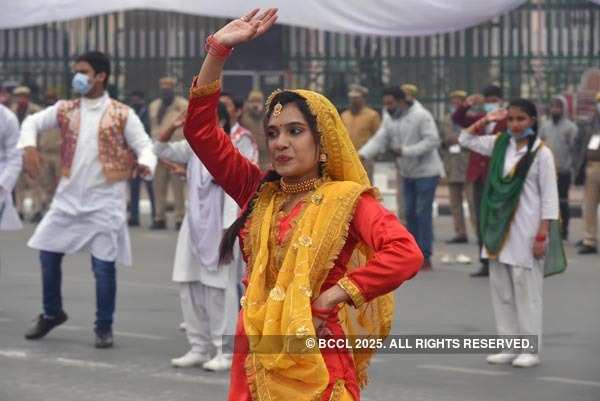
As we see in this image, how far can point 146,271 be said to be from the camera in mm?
15320

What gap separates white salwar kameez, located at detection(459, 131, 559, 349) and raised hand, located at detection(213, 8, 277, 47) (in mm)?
5079

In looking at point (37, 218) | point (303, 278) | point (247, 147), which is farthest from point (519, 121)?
point (37, 218)

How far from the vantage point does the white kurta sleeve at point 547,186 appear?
1011 cm

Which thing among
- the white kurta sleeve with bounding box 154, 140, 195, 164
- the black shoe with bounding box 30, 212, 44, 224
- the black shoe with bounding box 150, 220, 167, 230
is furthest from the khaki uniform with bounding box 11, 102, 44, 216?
the white kurta sleeve with bounding box 154, 140, 195, 164

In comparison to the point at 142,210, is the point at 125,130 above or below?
above

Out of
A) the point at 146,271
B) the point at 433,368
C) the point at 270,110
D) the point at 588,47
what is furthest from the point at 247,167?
the point at 588,47

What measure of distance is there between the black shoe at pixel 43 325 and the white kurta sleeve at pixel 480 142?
282cm

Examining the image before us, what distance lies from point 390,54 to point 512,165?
44.6 ft

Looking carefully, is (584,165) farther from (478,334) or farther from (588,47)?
(478,334)

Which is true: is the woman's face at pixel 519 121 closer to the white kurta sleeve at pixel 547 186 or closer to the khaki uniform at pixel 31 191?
the white kurta sleeve at pixel 547 186

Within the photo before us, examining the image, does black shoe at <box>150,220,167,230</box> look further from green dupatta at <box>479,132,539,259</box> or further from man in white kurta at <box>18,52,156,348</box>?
green dupatta at <box>479,132,539,259</box>

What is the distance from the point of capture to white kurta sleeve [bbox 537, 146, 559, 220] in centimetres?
1011

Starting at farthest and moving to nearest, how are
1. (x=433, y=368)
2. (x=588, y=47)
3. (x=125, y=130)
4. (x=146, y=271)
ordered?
(x=588, y=47)
(x=146, y=271)
(x=125, y=130)
(x=433, y=368)

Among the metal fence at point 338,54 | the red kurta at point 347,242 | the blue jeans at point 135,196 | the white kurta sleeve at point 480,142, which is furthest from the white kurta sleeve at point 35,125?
the metal fence at point 338,54
